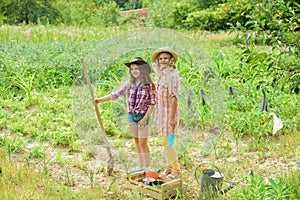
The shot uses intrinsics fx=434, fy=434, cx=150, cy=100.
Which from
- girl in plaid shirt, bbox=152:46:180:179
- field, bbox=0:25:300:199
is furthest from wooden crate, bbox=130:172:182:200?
girl in plaid shirt, bbox=152:46:180:179

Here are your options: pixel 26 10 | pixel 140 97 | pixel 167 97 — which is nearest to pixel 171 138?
pixel 167 97

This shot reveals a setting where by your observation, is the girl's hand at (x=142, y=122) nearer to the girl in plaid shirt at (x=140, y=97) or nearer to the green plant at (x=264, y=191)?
the girl in plaid shirt at (x=140, y=97)

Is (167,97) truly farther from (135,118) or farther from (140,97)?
(135,118)

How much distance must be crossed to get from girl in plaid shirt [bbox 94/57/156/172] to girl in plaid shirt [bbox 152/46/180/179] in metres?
0.09

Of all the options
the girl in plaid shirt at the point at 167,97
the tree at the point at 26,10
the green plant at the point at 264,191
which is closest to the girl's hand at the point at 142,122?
the girl in plaid shirt at the point at 167,97

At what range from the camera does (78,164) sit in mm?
5027

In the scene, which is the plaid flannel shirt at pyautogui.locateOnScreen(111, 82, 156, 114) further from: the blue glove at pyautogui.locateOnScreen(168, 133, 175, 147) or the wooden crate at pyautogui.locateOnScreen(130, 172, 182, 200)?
the wooden crate at pyautogui.locateOnScreen(130, 172, 182, 200)

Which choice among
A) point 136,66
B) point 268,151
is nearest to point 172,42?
point 136,66

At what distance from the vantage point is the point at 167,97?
14.2 feet

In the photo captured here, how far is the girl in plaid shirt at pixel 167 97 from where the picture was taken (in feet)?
14.0

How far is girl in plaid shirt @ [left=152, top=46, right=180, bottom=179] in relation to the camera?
4.27m

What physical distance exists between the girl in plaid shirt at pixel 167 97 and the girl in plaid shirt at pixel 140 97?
0.09 metres

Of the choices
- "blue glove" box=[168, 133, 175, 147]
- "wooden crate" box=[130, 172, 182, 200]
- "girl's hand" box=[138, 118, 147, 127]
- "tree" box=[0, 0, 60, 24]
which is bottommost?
"wooden crate" box=[130, 172, 182, 200]

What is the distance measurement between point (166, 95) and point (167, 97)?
2cm
